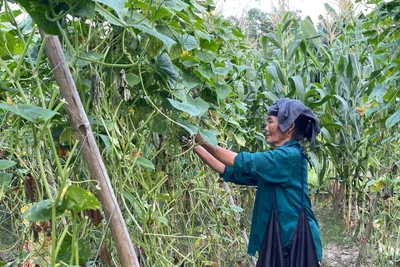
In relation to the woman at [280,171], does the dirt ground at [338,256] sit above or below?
below

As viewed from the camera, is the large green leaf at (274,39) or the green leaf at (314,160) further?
the large green leaf at (274,39)

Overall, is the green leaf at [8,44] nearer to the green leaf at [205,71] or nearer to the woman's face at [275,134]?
the green leaf at [205,71]

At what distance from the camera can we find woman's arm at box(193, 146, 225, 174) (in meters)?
1.49

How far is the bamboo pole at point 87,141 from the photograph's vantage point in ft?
2.46

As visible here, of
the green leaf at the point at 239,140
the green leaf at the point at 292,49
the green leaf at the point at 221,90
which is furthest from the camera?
the green leaf at the point at 292,49

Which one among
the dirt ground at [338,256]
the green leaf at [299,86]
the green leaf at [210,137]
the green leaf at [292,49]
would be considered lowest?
the dirt ground at [338,256]

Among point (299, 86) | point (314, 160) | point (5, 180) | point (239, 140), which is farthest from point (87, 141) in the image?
point (314, 160)

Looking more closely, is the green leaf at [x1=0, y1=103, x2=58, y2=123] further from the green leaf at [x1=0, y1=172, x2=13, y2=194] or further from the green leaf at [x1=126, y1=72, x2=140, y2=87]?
the green leaf at [x1=126, y1=72, x2=140, y2=87]

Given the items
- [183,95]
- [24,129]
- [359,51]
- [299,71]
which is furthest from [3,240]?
[359,51]

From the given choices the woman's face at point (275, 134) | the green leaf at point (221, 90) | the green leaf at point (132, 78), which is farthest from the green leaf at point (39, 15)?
the woman's face at point (275, 134)

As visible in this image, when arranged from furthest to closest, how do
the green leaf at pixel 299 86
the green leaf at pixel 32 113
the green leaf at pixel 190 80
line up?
the green leaf at pixel 299 86 < the green leaf at pixel 190 80 < the green leaf at pixel 32 113

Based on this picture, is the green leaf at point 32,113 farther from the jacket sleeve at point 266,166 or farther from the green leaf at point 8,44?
the jacket sleeve at point 266,166

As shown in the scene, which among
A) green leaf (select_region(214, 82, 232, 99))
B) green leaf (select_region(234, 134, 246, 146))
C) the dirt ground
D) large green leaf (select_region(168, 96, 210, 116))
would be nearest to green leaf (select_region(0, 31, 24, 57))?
large green leaf (select_region(168, 96, 210, 116))

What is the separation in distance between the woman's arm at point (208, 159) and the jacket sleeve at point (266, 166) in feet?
0.14
